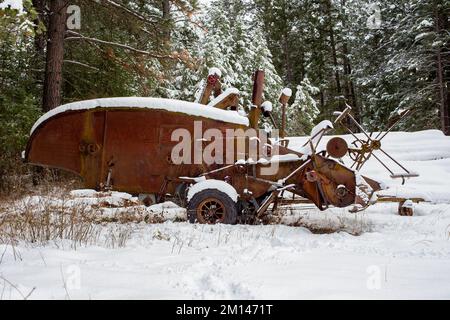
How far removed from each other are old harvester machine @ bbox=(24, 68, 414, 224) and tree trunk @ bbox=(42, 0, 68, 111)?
168 inches

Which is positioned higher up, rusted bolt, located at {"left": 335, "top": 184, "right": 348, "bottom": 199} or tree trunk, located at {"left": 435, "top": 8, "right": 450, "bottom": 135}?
tree trunk, located at {"left": 435, "top": 8, "right": 450, "bottom": 135}

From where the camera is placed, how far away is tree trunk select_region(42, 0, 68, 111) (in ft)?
31.9

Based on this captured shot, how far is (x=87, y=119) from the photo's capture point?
5.80 m

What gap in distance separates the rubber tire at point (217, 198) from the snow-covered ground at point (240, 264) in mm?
214

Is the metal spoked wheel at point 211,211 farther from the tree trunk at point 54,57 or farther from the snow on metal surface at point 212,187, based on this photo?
the tree trunk at point 54,57

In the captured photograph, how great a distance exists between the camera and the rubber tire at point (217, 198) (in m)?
5.41

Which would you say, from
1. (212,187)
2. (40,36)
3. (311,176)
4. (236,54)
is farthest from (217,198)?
(236,54)

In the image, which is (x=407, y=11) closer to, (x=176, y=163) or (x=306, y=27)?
(x=306, y=27)

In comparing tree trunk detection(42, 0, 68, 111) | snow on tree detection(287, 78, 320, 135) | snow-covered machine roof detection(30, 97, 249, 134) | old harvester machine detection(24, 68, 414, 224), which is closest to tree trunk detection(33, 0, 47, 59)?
tree trunk detection(42, 0, 68, 111)

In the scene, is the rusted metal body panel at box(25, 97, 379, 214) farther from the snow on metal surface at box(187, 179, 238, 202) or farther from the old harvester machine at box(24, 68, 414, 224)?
the snow on metal surface at box(187, 179, 238, 202)

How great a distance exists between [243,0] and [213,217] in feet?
94.5

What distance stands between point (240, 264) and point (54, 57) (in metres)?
8.53

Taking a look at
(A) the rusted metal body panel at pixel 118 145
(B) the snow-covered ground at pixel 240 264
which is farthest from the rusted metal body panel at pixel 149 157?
(B) the snow-covered ground at pixel 240 264
